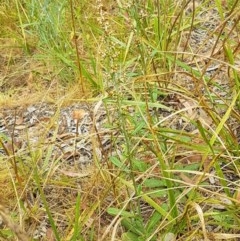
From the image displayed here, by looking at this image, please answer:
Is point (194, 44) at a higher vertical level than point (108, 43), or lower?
lower

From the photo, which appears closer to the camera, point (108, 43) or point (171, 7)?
point (108, 43)

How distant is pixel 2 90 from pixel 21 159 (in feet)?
2.60

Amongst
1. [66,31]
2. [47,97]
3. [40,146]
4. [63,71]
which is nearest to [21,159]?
[40,146]

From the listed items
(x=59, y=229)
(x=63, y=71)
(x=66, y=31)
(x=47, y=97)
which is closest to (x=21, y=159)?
(x=59, y=229)

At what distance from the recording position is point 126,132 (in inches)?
55.1

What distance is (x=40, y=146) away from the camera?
1.87m

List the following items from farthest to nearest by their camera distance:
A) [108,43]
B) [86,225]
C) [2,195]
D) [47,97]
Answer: [47,97]
[2,195]
[86,225]
[108,43]

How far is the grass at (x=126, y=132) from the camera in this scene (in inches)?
57.6

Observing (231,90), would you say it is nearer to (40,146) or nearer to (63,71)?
(40,146)

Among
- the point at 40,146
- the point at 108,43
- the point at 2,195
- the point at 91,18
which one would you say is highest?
the point at 108,43

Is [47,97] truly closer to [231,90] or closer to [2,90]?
[2,90]

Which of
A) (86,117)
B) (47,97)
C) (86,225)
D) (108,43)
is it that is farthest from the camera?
(47,97)

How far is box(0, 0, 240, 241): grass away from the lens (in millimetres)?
1464

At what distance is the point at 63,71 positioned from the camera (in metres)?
2.44
